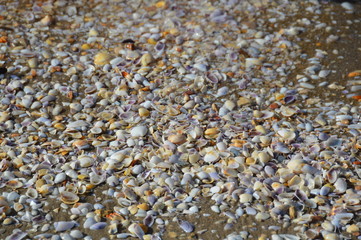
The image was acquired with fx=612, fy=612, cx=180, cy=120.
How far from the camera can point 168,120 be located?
2.88 metres

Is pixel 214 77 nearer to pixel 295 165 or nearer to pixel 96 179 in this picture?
pixel 295 165

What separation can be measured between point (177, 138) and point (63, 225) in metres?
0.67

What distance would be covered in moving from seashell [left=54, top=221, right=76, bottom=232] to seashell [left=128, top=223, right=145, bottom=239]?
0.22 m

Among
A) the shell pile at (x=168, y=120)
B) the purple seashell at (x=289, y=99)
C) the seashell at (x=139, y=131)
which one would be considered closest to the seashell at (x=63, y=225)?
the shell pile at (x=168, y=120)

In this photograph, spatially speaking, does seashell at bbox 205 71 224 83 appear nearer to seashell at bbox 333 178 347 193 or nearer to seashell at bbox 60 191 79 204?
seashell at bbox 333 178 347 193

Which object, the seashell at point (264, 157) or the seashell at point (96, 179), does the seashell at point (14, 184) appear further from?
the seashell at point (264, 157)

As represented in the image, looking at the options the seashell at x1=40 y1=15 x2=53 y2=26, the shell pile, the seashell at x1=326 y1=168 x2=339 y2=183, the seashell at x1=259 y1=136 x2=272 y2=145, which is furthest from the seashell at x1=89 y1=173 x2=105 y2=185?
the seashell at x1=40 y1=15 x2=53 y2=26

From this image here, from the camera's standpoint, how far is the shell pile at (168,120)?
7.81 feet

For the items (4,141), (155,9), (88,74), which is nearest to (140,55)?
(88,74)

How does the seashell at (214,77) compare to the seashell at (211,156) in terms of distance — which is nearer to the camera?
the seashell at (211,156)

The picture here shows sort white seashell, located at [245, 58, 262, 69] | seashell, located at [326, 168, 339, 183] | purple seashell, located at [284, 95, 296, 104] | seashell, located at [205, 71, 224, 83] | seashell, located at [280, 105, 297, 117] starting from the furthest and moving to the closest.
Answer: white seashell, located at [245, 58, 262, 69], seashell, located at [205, 71, 224, 83], purple seashell, located at [284, 95, 296, 104], seashell, located at [280, 105, 297, 117], seashell, located at [326, 168, 339, 183]

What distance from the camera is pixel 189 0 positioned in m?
3.94

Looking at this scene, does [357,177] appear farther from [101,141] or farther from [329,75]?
[101,141]

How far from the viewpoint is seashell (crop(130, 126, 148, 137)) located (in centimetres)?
277
